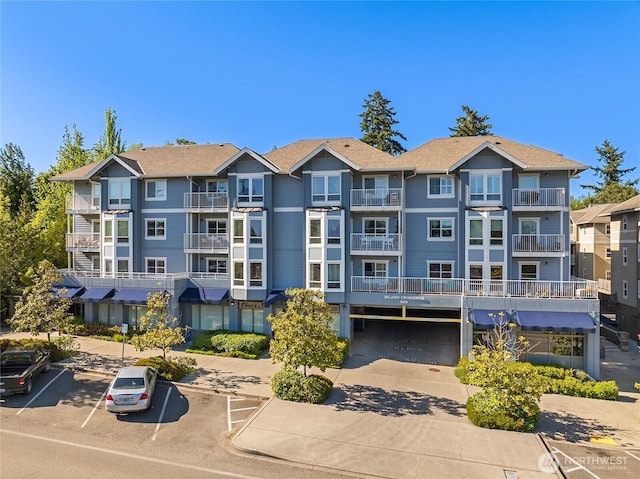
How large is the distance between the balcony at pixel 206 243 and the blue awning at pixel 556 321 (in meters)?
19.1

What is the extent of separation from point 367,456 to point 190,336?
57.5 ft

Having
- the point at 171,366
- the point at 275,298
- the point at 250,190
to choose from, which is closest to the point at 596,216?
the point at 275,298

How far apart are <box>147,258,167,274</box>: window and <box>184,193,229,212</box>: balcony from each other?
4.61m

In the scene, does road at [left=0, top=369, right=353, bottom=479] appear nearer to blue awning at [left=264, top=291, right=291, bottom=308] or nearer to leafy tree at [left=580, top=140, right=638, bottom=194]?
blue awning at [left=264, top=291, right=291, bottom=308]

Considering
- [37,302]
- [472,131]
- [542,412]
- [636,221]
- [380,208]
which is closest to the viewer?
[542,412]

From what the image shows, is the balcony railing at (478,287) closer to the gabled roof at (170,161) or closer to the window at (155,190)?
the gabled roof at (170,161)

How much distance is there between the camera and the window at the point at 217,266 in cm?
2803

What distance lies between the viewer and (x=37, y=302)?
20328 millimetres

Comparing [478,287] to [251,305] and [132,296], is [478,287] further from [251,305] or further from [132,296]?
[132,296]

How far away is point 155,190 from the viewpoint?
93.1ft

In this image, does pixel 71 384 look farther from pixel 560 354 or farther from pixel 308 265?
pixel 560 354

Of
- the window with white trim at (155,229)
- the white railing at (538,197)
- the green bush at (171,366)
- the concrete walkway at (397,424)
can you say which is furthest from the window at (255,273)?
the white railing at (538,197)

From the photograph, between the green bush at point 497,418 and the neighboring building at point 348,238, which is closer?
the green bush at point 497,418

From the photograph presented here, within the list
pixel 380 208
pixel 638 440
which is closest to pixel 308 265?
pixel 380 208
